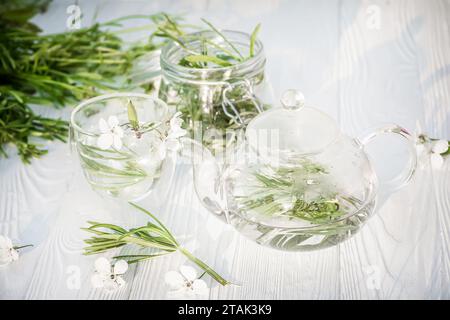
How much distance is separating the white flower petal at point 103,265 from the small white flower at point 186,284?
7 cm

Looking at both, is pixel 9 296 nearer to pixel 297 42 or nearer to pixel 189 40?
pixel 189 40

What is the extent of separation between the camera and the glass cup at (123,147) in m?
0.79

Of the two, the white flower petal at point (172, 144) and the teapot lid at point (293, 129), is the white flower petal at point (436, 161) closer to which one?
the teapot lid at point (293, 129)

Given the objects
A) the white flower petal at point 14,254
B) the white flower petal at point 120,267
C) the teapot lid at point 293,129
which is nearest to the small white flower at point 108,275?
the white flower petal at point 120,267

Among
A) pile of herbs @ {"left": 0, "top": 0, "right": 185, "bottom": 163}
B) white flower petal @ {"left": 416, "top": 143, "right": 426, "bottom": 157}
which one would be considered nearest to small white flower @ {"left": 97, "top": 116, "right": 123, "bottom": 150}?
pile of herbs @ {"left": 0, "top": 0, "right": 185, "bottom": 163}

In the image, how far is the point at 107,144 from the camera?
2.56 feet

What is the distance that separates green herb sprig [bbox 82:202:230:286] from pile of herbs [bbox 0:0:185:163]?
0.29 m

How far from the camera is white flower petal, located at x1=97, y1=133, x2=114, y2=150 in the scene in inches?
30.7

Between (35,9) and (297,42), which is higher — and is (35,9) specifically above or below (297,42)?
below

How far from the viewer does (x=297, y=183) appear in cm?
73

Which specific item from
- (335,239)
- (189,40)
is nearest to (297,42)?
(189,40)

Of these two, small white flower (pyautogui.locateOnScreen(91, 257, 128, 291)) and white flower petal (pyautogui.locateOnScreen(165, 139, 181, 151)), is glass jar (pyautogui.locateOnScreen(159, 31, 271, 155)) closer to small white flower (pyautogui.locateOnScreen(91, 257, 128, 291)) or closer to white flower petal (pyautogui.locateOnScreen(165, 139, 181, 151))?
white flower petal (pyautogui.locateOnScreen(165, 139, 181, 151))

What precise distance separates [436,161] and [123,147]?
1.58 ft

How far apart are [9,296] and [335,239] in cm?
42
